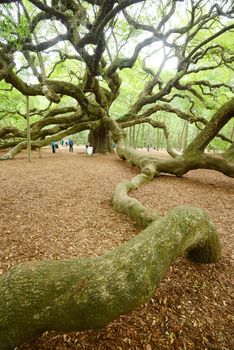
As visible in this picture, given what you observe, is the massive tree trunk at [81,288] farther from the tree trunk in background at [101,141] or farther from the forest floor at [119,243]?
the tree trunk in background at [101,141]

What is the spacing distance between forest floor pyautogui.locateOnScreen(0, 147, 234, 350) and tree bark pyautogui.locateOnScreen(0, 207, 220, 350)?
2.00 ft

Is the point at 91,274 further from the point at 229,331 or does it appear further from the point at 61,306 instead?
the point at 229,331

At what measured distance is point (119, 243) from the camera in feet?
11.4

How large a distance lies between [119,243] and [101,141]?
40.1 feet

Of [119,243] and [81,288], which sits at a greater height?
[81,288]

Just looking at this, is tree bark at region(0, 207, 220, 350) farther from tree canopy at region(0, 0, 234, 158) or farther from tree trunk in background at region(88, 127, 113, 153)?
tree trunk in background at region(88, 127, 113, 153)

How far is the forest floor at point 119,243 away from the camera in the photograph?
2.01 metres

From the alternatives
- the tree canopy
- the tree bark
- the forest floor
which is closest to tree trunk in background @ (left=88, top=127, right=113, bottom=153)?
the tree canopy

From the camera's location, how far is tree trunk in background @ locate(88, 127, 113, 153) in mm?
14977

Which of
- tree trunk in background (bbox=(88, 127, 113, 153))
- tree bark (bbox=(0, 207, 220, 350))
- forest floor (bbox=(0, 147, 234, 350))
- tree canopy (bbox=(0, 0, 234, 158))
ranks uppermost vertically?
tree canopy (bbox=(0, 0, 234, 158))

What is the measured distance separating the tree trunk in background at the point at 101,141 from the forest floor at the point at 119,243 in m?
8.38

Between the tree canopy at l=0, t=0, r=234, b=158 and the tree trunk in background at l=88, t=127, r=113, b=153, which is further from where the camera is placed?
the tree trunk in background at l=88, t=127, r=113, b=153

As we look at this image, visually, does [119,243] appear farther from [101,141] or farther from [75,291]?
[101,141]

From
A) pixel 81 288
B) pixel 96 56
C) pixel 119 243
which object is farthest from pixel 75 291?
pixel 96 56
